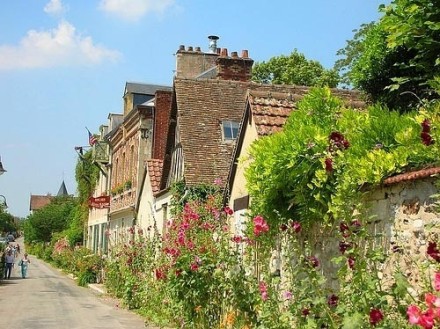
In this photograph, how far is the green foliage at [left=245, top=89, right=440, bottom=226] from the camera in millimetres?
6602

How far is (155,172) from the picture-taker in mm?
23266

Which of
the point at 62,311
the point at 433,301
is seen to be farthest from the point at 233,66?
the point at 433,301

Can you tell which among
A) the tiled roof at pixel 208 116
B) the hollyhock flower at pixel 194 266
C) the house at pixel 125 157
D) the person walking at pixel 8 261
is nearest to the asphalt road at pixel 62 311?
the house at pixel 125 157

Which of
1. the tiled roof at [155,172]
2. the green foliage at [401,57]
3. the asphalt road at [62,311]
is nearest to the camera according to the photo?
the green foliage at [401,57]

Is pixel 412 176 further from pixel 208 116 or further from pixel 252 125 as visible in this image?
pixel 208 116

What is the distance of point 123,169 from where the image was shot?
106 feet

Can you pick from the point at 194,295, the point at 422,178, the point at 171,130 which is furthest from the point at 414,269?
the point at 171,130

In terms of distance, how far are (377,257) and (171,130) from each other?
53.7 feet

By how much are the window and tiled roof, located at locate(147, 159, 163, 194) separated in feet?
14.0

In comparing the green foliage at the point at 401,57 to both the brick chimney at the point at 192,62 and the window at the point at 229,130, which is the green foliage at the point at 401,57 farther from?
the brick chimney at the point at 192,62

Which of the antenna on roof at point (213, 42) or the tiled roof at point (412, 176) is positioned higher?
the antenna on roof at point (213, 42)

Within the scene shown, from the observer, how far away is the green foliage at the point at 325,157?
660cm

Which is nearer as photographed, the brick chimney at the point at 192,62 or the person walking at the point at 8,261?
the brick chimney at the point at 192,62

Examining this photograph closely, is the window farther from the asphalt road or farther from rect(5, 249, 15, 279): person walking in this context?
rect(5, 249, 15, 279): person walking
